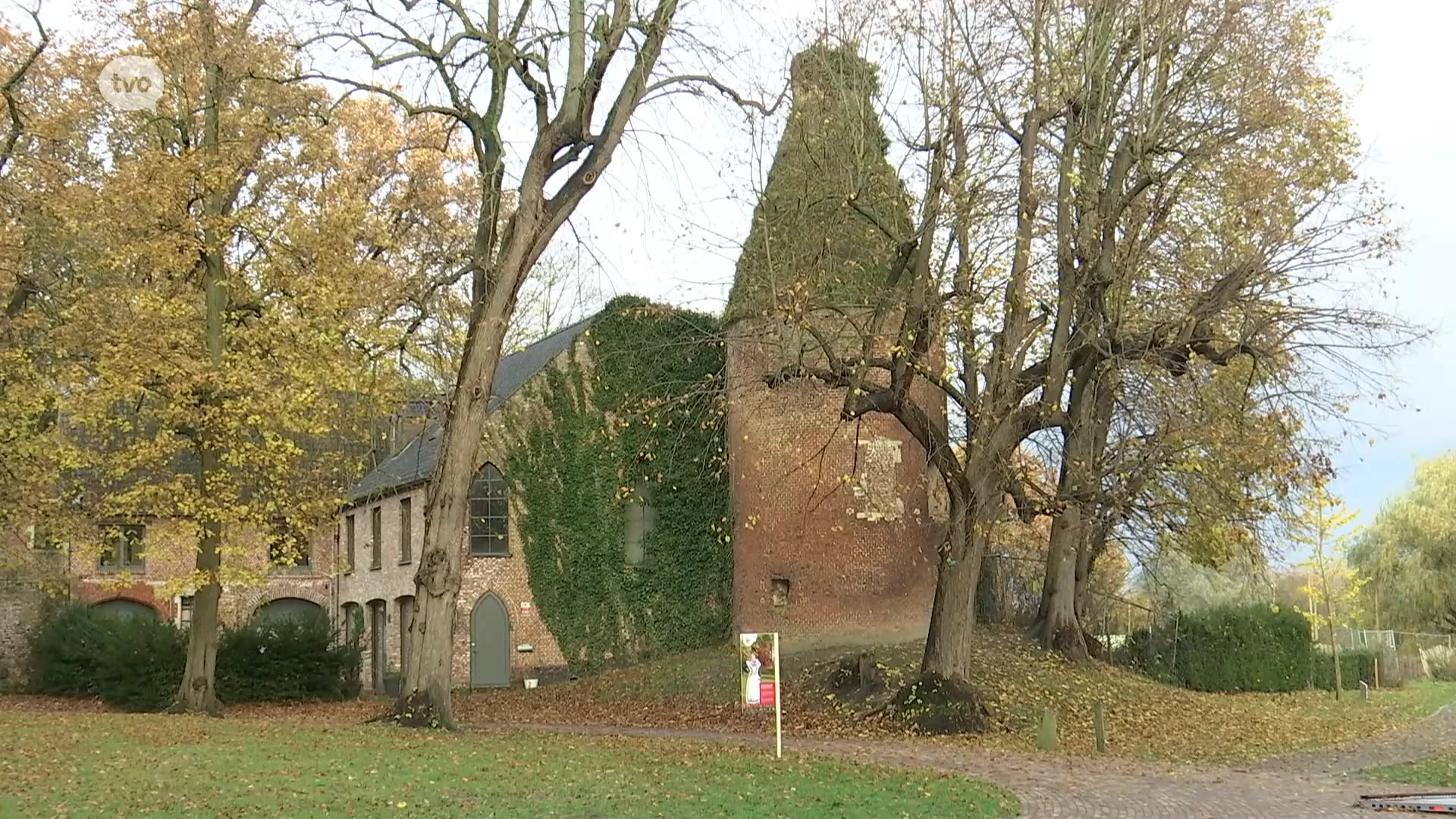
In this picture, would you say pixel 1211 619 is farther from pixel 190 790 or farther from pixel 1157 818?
pixel 190 790

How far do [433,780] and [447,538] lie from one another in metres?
5.86

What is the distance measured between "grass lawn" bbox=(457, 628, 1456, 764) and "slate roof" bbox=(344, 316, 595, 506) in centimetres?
697

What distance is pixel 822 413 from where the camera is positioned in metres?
Result: 28.8

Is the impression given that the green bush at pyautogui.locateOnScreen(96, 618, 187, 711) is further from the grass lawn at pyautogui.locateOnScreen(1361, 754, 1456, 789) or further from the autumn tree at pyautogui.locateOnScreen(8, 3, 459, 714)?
the grass lawn at pyautogui.locateOnScreen(1361, 754, 1456, 789)

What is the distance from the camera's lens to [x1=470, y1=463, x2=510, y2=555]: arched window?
2969 cm

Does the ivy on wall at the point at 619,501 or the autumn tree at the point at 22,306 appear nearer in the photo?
the autumn tree at the point at 22,306

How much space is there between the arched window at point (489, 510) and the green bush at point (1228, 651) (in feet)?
51.2

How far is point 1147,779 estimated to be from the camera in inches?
563

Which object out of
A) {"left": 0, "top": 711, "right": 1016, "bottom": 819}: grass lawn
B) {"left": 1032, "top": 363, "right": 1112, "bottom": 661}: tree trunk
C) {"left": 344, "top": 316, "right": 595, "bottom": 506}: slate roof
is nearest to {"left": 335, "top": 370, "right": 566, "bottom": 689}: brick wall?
{"left": 344, "top": 316, "right": 595, "bottom": 506}: slate roof

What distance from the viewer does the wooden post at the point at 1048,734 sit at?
55.9 feet

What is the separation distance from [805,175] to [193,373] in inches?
425

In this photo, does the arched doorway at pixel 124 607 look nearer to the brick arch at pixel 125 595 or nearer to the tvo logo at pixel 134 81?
the brick arch at pixel 125 595

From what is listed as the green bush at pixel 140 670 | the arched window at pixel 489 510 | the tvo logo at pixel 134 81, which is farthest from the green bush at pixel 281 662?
the tvo logo at pixel 134 81

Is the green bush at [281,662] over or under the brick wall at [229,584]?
under
